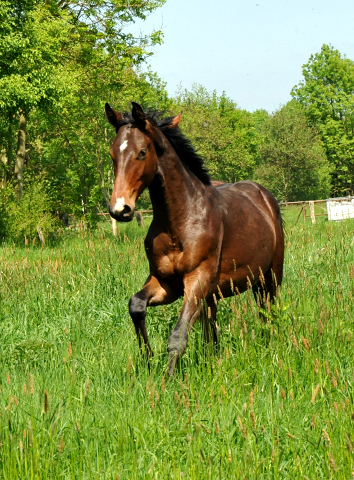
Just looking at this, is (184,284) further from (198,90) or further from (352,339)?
(198,90)

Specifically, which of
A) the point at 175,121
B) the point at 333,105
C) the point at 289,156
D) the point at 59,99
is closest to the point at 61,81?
the point at 59,99

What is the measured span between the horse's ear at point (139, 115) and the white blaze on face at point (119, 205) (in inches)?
32.3

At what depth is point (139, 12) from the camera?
24.1 meters

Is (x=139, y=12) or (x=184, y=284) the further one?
(x=139, y=12)

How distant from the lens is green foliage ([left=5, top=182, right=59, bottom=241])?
736 inches

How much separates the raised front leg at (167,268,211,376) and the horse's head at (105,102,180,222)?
847mm

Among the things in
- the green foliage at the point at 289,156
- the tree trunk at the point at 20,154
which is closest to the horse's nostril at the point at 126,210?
the tree trunk at the point at 20,154

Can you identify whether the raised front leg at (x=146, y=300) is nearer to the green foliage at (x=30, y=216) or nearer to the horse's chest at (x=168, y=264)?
the horse's chest at (x=168, y=264)

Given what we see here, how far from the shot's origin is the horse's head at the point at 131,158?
4352 mm

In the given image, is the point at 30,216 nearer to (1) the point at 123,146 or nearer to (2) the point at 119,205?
(1) the point at 123,146

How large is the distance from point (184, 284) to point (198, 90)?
210 ft

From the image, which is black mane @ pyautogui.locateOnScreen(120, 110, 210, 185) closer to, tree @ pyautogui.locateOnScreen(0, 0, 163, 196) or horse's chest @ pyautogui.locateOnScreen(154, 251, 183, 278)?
horse's chest @ pyautogui.locateOnScreen(154, 251, 183, 278)

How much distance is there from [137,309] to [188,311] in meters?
0.43

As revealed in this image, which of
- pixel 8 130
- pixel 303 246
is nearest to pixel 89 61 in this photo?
pixel 8 130
